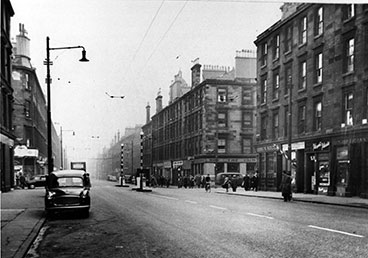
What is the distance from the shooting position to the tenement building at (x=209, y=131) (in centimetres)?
2731

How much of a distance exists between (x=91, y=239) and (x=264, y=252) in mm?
3810

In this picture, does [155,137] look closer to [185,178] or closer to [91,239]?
[185,178]

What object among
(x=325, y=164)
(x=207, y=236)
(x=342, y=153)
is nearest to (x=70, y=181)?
(x=207, y=236)

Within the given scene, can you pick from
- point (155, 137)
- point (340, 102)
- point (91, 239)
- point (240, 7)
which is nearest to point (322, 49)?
point (340, 102)

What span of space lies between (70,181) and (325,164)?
15.2 meters

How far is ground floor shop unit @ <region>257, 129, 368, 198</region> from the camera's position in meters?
20.4

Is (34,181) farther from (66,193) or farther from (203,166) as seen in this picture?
(203,166)

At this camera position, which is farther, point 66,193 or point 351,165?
point 351,165

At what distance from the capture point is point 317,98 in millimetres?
24047

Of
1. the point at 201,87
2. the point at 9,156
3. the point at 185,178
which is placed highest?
the point at 201,87

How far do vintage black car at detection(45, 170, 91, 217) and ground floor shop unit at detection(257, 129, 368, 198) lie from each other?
12672 millimetres

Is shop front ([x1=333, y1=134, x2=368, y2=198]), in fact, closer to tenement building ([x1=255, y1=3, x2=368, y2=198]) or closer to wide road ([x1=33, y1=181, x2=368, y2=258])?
tenement building ([x1=255, y1=3, x2=368, y2=198])

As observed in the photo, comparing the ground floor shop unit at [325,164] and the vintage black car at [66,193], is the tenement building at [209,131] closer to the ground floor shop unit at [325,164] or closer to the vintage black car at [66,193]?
the ground floor shop unit at [325,164]

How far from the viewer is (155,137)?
4053 cm
